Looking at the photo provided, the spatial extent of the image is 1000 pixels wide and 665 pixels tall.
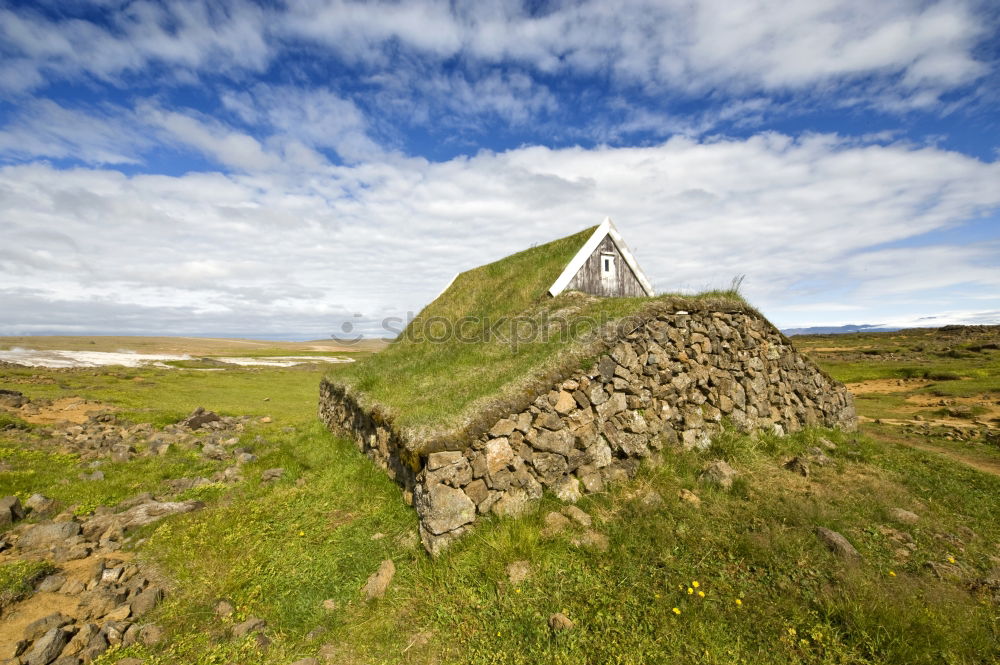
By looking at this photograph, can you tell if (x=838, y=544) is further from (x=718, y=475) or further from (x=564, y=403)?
(x=564, y=403)

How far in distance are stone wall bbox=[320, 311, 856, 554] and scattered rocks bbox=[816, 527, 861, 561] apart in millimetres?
2654

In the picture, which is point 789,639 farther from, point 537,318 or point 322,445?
point 322,445

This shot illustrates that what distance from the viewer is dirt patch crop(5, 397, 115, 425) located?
17.2m

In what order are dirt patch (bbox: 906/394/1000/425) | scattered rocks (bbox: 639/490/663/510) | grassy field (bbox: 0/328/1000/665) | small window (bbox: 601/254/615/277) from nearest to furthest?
grassy field (bbox: 0/328/1000/665)
scattered rocks (bbox: 639/490/663/510)
small window (bbox: 601/254/615/277)
dirt patch (bbox: 906/394/1000/425)

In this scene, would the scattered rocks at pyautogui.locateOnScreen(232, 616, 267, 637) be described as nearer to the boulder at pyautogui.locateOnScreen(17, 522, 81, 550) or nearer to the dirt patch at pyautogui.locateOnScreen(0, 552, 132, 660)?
the dirt patch at pyautogui.locateOnScreen(0, 552, 132, 660)

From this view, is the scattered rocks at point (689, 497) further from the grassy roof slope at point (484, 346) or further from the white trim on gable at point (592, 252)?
the white trim on gable at point (592, 252)

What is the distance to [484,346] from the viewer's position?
1127cm

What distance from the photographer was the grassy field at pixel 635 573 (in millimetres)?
4430

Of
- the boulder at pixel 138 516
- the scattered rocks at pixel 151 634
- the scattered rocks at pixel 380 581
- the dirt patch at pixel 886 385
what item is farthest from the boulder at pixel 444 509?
the dirt patch at pixel 886 385

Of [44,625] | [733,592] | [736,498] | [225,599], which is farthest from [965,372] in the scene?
[44,625]

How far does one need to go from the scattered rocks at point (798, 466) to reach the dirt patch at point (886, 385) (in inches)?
837

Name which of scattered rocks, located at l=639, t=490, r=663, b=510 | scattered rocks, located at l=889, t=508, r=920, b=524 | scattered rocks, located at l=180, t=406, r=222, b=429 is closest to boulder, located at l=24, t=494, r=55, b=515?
scattered rocks, located at l=180, t=406, r=222, b=429

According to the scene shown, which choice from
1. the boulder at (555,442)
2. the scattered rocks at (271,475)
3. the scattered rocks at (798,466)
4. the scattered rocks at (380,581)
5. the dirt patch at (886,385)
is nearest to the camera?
the scattered rocks at (380,581)

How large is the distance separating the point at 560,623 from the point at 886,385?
31782mm
